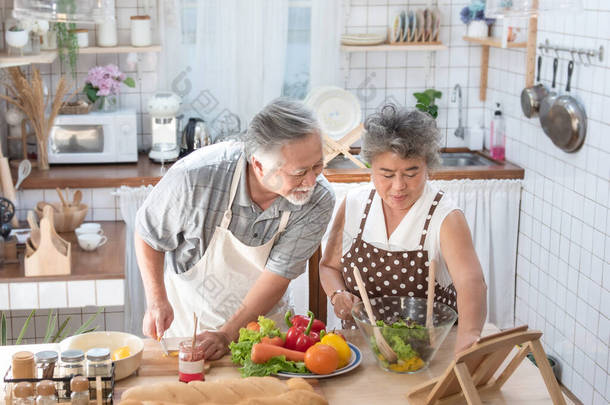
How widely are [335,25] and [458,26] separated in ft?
2.38

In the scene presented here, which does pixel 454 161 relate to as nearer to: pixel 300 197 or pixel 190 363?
pixel 300 197

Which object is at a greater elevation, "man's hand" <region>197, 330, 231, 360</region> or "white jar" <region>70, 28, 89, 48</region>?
"white jar" <region>70, 28, 89, 48</region>

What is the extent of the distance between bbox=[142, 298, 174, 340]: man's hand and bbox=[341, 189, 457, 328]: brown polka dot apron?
52cm

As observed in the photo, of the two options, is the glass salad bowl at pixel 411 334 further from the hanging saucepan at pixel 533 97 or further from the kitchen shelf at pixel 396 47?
the kitchen shelf at pixel 396 47

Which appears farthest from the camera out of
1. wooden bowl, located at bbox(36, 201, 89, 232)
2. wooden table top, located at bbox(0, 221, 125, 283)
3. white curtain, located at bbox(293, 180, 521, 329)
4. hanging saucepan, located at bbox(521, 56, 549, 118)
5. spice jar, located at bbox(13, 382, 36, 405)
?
white curtain, located at bbox(293, 180, 521, 329)

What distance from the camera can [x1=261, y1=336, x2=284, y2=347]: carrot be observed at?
1848 mm

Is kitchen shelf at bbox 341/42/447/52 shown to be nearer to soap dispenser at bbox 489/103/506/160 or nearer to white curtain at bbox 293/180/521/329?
soap dispenser at bbox 489/103/506/160

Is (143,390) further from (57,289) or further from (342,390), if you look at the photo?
(57,289)

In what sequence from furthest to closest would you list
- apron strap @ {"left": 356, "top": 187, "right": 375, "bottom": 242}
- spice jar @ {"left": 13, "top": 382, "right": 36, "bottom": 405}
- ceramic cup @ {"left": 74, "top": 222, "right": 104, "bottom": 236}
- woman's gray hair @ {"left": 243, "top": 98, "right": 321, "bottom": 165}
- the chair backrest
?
ceramic cup @ {"left": 74, "top": 222, "right": 104, "bottom": 236}
the chair backrest
apron strap @ {"left": 356, "top": 187, "right": 375, "bottom": 242}
woman's gray hair @ {"left": 243, "top": 98, "right": 321, "bottom": 165}
spice jar @ {"left": 13, "top": 382, "right": 36, "bottom": 405}

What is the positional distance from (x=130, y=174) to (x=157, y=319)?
194 cm

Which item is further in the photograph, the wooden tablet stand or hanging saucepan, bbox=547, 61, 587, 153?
hanging saucepan, bbox=547, 61, 587, 153

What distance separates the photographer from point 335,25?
14.2 ft

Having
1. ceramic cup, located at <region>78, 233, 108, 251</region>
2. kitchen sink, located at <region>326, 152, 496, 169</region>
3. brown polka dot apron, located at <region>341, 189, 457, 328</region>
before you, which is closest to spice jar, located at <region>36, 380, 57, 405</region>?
brown polka dot apron, located at <region>341, 189, 457, 328</region>

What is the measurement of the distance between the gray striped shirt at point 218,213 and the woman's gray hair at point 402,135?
18 centimetres
